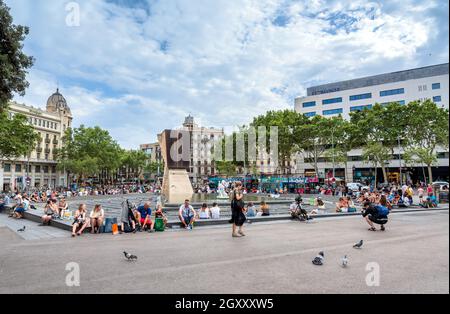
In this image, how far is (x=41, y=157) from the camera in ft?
246

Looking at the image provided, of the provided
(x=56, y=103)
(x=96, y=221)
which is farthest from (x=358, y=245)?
(x=56, y=103)

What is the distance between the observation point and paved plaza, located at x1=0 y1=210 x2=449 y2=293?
16.5 feet

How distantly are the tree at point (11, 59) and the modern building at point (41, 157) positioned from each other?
2588 inches

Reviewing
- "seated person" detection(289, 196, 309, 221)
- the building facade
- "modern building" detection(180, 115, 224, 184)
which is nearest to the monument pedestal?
"seated person" detection(289, 196, 309, 221)

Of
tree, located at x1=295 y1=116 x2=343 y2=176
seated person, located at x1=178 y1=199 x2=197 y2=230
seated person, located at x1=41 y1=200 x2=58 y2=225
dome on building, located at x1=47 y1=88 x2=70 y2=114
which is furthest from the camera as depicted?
dome on building, located at x1=47 y1=88 x2=70 y2=114

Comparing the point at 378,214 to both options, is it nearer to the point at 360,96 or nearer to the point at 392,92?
the point at 392,92

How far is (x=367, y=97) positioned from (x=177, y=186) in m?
50.5

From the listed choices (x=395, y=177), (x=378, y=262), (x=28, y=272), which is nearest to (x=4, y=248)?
(x=28, y=272)

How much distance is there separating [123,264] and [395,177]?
5901 centimetres

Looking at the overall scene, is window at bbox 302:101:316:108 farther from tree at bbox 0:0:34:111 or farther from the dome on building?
tree at bbox 0:0:34:111

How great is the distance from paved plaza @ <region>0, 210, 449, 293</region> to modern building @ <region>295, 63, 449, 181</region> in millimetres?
48194

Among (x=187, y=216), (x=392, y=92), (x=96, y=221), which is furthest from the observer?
(x=392, y=92)
